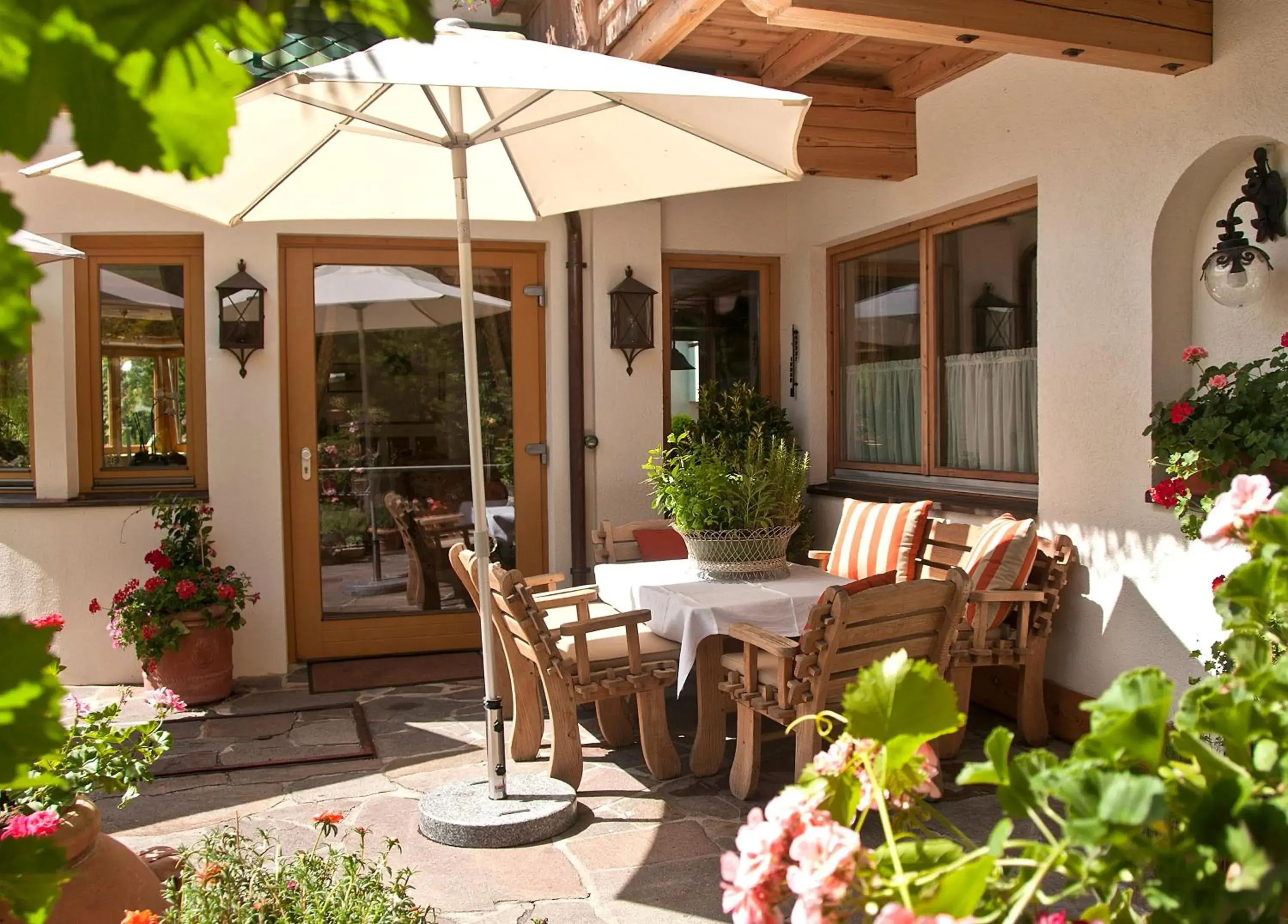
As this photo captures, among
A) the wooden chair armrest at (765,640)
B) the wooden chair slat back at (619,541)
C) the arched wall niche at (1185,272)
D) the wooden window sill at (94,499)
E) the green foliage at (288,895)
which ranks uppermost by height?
the arched wall niche at (1185,272)

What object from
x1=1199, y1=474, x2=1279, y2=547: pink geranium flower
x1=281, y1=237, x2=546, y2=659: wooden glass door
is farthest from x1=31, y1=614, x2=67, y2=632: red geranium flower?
x1=281, y1=237, x2=546, y2=659: wooden glass door

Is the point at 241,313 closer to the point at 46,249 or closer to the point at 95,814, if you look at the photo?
the point at 46,249

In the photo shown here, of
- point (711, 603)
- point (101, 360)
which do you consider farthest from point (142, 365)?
point (711, 603)

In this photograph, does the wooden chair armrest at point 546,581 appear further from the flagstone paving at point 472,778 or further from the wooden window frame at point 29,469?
the wooden window frame at point 29,469

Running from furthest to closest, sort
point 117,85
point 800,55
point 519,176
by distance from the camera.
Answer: point 800,55, point 519,176, point 117,85

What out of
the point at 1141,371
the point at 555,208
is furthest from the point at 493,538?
the point at 1141,371

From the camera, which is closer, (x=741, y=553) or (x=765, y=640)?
(x=765, y=640)

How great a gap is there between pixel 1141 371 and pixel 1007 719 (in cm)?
Result: 172

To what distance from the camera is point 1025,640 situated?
434 centimetres

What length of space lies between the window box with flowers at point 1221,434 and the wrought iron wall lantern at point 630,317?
122 inches

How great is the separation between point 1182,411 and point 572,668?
90.4 inches

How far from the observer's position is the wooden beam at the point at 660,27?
3725 mm

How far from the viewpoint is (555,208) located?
4.49m

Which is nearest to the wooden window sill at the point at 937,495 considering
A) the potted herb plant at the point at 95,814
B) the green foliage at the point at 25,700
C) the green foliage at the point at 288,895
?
the green foliage at the point at 288,895
